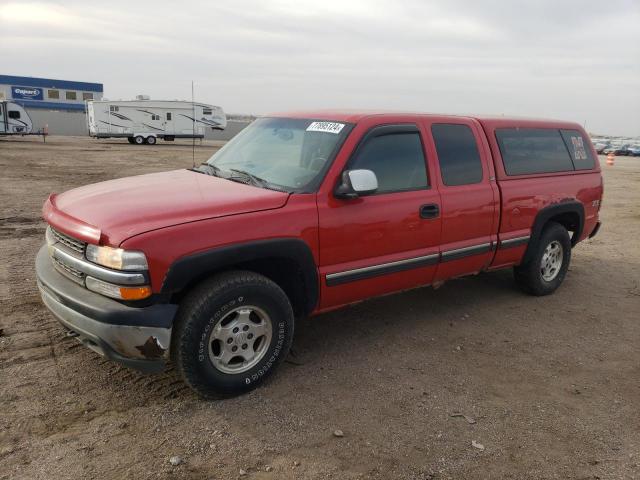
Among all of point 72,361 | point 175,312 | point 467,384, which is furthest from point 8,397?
point 467,384

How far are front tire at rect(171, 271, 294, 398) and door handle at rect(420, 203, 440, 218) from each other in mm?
1368

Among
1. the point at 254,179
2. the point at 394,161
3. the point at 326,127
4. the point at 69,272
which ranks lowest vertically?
the point at 69,272

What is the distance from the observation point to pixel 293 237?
3.50 meters

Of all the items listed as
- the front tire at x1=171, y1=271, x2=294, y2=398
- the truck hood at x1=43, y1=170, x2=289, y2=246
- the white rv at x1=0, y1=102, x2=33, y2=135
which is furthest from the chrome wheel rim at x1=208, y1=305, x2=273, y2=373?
the white rv at x1=0, y1=102, x2=33, y2=135

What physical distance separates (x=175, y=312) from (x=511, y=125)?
378 centimetres

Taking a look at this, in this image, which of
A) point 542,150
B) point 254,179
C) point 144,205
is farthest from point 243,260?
point 542,150

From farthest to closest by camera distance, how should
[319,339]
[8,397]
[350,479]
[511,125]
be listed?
1. [511,125]
2. [319,339]
3. [8,397]
4. [350,479]

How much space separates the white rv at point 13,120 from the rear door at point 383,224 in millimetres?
35742

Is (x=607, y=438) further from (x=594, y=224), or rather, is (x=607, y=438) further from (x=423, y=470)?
(x=594, y=224)

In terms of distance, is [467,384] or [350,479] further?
[467,384]

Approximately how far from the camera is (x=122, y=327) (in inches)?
117

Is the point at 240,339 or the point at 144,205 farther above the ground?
the point at 144,205

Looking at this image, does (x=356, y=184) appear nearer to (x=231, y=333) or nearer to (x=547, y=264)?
(x=231, y=333)

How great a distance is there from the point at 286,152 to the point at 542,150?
287cm
